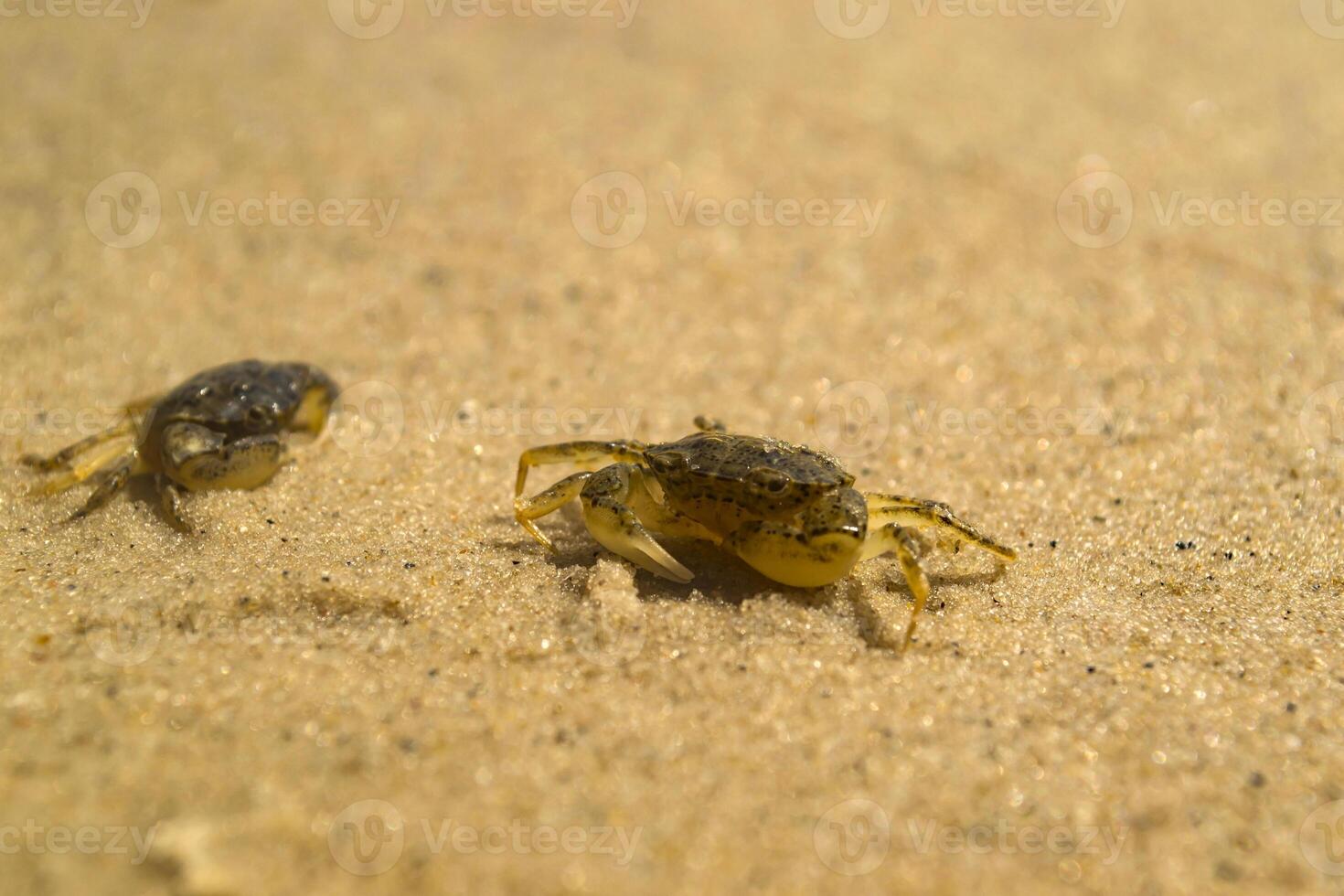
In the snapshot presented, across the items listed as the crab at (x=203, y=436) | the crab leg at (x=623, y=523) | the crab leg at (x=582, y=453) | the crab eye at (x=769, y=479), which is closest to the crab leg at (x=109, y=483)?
the crab at (x=203, y=436)

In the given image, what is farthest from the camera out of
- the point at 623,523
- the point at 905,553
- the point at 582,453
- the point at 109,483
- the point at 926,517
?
the point at 109,483

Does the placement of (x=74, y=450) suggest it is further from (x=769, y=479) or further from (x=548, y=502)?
(x=769, y=479)

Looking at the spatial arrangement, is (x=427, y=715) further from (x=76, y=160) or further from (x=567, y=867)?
(x=76, y=160)

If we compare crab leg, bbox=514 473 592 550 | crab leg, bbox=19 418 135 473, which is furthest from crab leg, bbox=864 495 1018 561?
crab leg, bbox=19 418 135 473

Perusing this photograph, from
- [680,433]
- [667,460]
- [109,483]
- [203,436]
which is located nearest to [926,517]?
[667,460]

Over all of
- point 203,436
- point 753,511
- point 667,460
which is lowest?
point 203,436
